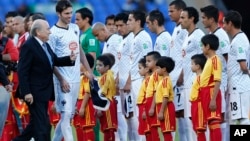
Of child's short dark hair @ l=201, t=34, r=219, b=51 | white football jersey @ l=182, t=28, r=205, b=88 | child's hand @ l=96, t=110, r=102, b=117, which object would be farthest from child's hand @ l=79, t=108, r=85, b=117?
child's short dark hair @ l=201, t=34, r=219, b=51

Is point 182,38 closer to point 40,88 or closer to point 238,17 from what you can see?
point 238,17

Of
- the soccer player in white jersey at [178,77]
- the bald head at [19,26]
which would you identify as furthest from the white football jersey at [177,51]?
the bald head at [19,26]

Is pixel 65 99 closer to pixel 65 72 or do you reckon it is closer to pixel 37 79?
pixel 65 72

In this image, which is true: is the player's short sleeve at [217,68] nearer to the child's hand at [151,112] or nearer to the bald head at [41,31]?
the child's hand at [151,112]

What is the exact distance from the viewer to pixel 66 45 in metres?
14.6

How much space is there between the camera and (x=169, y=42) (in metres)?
15.8

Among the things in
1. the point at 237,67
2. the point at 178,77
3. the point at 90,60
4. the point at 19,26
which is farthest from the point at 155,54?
the point at 19,26

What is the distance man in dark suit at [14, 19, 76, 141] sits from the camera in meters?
13.6

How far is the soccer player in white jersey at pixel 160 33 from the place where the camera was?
15828 mm

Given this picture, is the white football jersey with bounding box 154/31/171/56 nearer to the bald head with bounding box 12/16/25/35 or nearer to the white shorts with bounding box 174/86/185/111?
the white shorts with bounding box 174/86/185/111

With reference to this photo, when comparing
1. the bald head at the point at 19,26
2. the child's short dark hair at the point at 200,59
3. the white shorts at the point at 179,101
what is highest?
the bald head at the point at 19,26

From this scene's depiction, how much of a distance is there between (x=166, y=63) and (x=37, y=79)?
2008 mm

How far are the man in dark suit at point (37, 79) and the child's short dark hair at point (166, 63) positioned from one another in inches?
57.3

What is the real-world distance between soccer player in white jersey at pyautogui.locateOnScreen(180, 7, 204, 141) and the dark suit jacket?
2.19 metres
